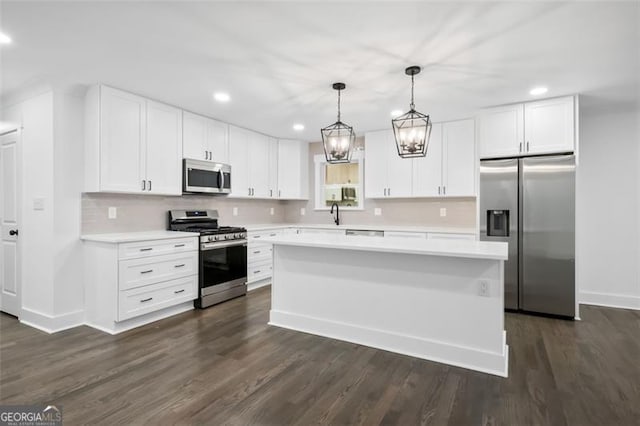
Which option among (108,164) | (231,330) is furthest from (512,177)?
(108,164)

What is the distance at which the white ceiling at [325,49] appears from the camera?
2.13 metres

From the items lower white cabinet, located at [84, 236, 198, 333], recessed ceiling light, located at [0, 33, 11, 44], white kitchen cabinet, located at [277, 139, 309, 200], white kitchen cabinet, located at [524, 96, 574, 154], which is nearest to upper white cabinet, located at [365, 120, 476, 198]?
white kitchen cabinet, located at [524, 96, 574, 154]

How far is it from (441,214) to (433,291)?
2.67 m

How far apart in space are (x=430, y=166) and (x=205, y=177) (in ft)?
10.3

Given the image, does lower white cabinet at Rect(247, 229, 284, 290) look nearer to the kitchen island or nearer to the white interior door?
the kitchen island

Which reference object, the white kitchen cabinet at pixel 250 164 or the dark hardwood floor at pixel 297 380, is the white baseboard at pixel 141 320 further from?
the white kitchen cabinet at pixel 250 164

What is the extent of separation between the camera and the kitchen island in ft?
8.20

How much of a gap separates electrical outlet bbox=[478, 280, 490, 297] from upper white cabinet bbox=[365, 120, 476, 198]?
2437 millimetres

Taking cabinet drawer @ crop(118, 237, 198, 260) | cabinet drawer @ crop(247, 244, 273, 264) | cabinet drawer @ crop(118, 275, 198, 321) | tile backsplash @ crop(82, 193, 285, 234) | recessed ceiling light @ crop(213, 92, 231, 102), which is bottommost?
cabinet drawer @ crop(118, 275, 198, 321)

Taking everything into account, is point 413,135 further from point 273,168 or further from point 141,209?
point 273,168

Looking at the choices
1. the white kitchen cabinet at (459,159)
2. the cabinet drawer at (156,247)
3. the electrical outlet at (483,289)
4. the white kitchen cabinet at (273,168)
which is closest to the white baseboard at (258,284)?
the cabinet drawer at (156,247)

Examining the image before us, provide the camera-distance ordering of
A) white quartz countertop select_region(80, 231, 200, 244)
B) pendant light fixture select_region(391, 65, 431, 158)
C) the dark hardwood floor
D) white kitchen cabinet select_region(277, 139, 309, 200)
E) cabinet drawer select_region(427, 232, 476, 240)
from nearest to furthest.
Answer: the dark hardwood floor → pendant light fixture select_region(391, 65, 431, 158) → white quartz countertop select_region(80, 231, 200, 244) → cabinet drawer select_region(427, 232, 476, 240) → white kitchen cabinet select_region(277, 139, 309, 200)

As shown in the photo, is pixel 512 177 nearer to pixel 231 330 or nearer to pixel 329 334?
pixel 329 334

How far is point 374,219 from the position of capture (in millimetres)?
5652
